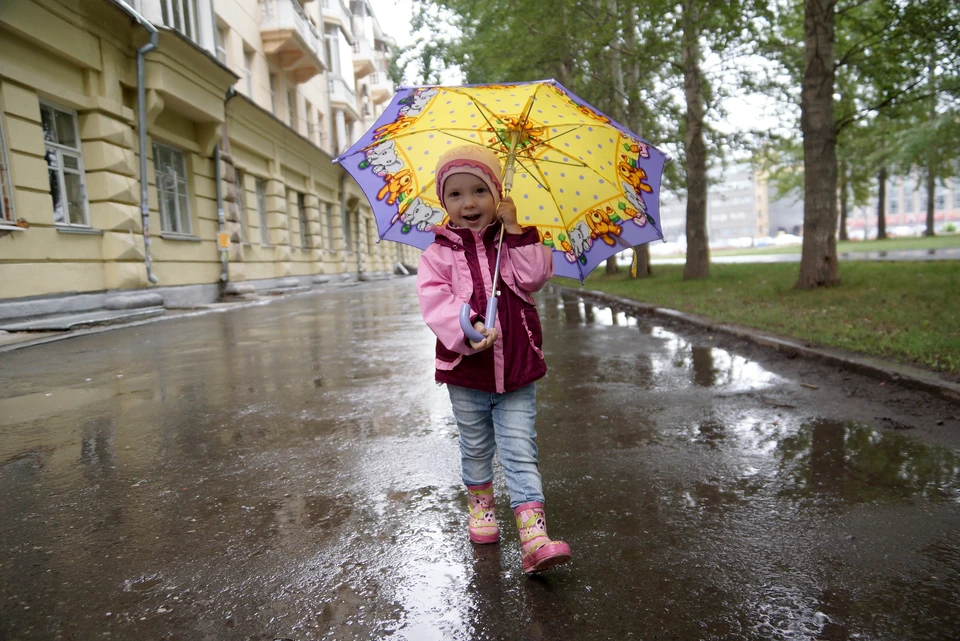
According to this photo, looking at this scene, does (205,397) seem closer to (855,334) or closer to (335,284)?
(855,334)

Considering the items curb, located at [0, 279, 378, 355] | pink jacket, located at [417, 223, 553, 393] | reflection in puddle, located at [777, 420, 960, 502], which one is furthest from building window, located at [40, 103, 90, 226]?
reflection in puddle, located at [777, 420, 960, 502]

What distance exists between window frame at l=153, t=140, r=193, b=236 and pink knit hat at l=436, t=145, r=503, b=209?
13.5 metres

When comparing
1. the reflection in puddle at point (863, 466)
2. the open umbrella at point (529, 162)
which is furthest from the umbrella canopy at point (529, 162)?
the reflection in puddle at point (863, 466)

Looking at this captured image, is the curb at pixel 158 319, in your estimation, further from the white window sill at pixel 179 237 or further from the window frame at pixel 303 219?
the window frame at pixel 303 219

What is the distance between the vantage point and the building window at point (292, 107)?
80.1 ft

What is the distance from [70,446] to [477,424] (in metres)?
2.92

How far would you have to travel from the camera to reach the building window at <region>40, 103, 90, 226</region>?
36.7 feet

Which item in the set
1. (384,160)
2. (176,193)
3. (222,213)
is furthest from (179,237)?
(384,160)

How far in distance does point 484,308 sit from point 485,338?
0.21 meters

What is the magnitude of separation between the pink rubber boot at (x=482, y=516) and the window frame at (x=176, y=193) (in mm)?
13661

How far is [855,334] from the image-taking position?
6.38 metres

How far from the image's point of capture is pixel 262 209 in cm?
2145

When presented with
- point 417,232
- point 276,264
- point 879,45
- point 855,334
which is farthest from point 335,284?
point 417,232

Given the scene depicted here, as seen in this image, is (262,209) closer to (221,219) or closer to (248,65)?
(248,65)
